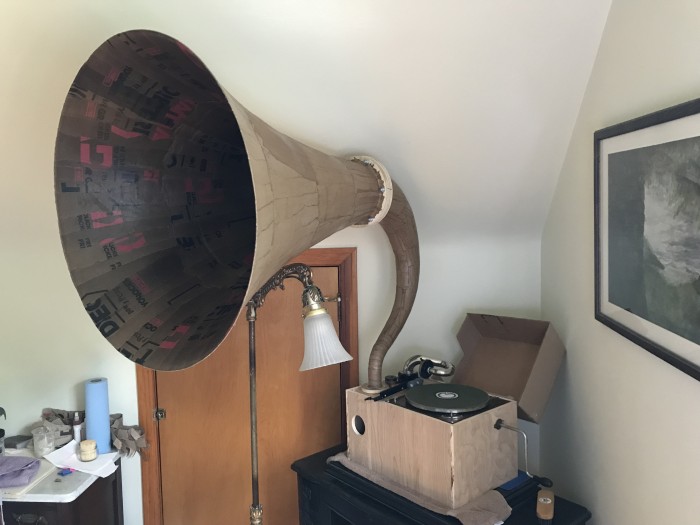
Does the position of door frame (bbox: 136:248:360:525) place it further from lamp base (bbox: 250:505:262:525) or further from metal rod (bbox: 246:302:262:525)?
lamp base (bbox: 250:505:262:525)

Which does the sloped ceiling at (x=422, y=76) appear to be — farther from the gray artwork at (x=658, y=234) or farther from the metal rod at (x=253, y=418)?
the metal rod at (x=253, y=418)

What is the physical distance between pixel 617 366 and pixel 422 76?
0.92 metres

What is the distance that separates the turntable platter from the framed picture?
38cm

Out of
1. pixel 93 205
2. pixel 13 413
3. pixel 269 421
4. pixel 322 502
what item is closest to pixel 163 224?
pixel 93 205

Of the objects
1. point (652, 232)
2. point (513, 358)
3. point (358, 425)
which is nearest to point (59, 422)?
point (358, 425)

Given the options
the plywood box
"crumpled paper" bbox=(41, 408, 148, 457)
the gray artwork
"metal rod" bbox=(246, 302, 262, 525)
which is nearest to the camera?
the gray artwork

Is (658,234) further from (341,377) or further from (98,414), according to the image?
A: (98,414)

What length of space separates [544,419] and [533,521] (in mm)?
728

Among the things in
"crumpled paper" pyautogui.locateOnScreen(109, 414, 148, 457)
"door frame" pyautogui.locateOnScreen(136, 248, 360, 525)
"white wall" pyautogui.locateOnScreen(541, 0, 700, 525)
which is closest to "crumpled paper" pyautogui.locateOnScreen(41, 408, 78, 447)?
"crumpled paper" pyautogui.locateOnScreen(109, 414, 148, 457)

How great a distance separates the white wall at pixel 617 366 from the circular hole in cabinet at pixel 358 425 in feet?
2.14

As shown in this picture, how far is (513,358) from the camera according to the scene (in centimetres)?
187

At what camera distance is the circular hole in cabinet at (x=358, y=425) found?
1.69 metres

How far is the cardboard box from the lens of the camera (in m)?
1.71

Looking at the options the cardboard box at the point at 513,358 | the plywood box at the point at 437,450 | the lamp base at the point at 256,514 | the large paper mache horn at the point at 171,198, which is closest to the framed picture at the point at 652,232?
the cardboard box at the point at 513,358
